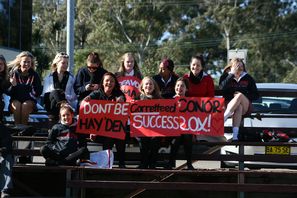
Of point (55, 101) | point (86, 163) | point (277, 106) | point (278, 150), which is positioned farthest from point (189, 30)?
point (86, 163)

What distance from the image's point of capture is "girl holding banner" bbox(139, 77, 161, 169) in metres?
7.93

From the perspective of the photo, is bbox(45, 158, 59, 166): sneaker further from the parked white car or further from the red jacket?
the parked white car

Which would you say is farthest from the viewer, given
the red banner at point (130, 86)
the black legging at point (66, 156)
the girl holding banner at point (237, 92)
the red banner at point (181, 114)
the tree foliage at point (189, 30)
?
the tree foliage at point (189, 30)

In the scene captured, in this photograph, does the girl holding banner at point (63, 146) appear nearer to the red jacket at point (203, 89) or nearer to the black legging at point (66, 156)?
the black legging at point (66, 156)

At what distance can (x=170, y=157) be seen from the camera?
26.1ft

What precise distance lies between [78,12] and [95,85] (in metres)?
43.8

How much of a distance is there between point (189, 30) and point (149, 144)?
4322 centimetres

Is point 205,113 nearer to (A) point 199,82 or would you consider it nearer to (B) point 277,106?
(A) point 199,82

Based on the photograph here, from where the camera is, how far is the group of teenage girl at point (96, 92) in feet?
25.2

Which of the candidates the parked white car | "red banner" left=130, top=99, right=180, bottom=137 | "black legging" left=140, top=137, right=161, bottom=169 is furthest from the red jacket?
the parked white car

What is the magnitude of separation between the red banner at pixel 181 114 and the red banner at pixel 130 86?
57 cm

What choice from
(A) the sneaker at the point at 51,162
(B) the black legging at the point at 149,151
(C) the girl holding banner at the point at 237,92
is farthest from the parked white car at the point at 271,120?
(A) the sneaker at the point at 51,162

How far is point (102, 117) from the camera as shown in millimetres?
8070

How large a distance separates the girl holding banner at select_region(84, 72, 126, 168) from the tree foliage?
127 feet
